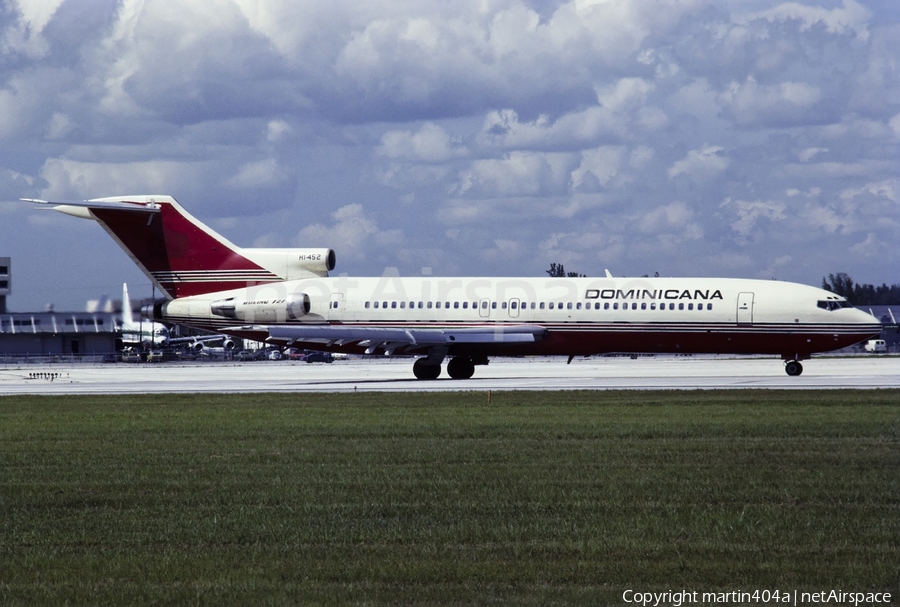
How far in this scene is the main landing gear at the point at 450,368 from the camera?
139ft

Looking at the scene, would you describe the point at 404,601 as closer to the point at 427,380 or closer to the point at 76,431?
the point at 76,431

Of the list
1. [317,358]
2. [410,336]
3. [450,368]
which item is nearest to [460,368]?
[450,368]

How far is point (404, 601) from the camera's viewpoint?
27.6 ft

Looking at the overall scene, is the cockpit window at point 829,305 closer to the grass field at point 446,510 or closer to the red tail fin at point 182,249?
the grass field at point 446,510

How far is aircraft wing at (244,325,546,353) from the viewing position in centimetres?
4084

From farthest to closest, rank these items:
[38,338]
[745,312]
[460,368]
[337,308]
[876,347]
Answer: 1. [876,347]
2. [38,338]
3. [337,308]
4. [460,368]
5. [745,312]

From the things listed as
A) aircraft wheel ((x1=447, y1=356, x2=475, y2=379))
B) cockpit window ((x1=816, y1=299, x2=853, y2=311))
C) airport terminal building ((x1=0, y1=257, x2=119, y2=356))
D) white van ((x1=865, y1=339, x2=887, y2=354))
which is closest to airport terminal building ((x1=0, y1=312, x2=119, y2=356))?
airport terminal building ((x1=0, y1=257, x2=119, y2=356))

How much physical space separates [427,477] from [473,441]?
416 cm

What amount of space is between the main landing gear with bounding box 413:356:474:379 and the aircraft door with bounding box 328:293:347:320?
3.33 m

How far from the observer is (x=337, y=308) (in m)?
43.3

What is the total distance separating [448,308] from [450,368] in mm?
2381

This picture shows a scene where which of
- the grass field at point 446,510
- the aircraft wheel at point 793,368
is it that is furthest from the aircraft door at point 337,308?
the grass field at point 446,510

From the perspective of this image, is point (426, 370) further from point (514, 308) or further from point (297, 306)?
point (297, 306)

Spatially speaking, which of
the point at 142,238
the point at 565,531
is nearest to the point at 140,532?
the point at 565,531
